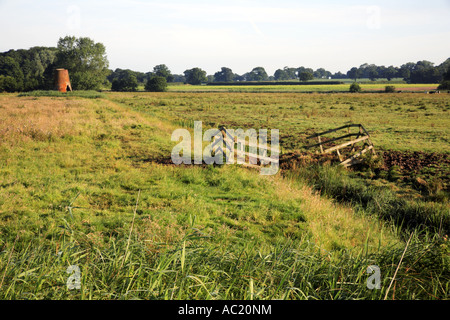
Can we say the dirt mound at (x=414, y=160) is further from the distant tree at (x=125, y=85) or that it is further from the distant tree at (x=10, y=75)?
the distant tree at (x=125, y=85)

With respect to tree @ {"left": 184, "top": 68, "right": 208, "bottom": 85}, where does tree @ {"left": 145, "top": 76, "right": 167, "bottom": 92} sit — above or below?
below

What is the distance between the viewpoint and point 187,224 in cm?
639

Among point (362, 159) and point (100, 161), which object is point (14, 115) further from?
point (362, 159)

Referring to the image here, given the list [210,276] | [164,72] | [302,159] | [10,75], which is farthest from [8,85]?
[164,72]

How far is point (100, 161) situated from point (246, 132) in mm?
11647

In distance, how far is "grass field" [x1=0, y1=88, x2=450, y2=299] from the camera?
3.40m

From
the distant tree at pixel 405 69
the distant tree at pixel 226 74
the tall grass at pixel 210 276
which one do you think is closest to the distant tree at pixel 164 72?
the distant tree at pixel 226 74

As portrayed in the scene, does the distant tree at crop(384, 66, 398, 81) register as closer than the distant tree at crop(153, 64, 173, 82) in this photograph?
Yes

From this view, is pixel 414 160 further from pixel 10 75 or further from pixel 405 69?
pixel 405 69

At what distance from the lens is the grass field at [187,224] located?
340cm
